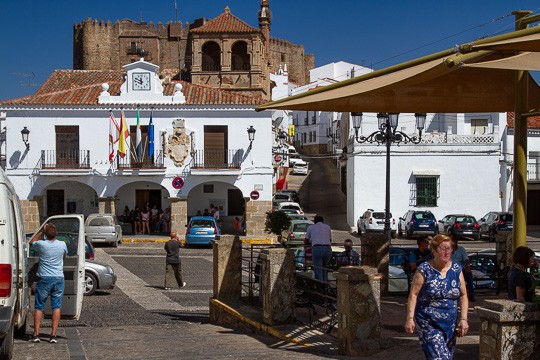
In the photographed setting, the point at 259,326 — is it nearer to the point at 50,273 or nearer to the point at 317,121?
the point at 50,273

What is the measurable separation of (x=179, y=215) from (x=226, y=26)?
2176 cm

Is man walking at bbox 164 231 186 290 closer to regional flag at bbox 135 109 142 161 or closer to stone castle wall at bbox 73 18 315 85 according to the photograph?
regional flag at bbox 135 109 142 161

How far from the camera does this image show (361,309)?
9.76 meters

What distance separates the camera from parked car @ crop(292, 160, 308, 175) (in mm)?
69000

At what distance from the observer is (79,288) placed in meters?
12.7

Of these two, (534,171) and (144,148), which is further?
(534,171)

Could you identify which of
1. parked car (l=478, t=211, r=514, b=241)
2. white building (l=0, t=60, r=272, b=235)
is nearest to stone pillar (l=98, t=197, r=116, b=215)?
white building (l=0, t=60, r=272, b=235)

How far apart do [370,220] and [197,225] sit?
794 centimetres

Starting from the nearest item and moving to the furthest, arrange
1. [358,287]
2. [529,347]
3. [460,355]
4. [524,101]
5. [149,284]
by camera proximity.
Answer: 1. [529,347]
2. [460,355]
3. [358,287]
4. [524,101]
5. [149,284]

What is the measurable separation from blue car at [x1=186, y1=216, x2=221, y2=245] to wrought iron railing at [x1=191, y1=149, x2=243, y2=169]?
4.50m

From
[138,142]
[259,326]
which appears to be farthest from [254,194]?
[259,326]

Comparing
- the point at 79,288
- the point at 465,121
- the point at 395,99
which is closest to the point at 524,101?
the point at 395,99

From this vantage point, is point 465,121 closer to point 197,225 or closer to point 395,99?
point 197,225

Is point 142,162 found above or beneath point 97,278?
above
